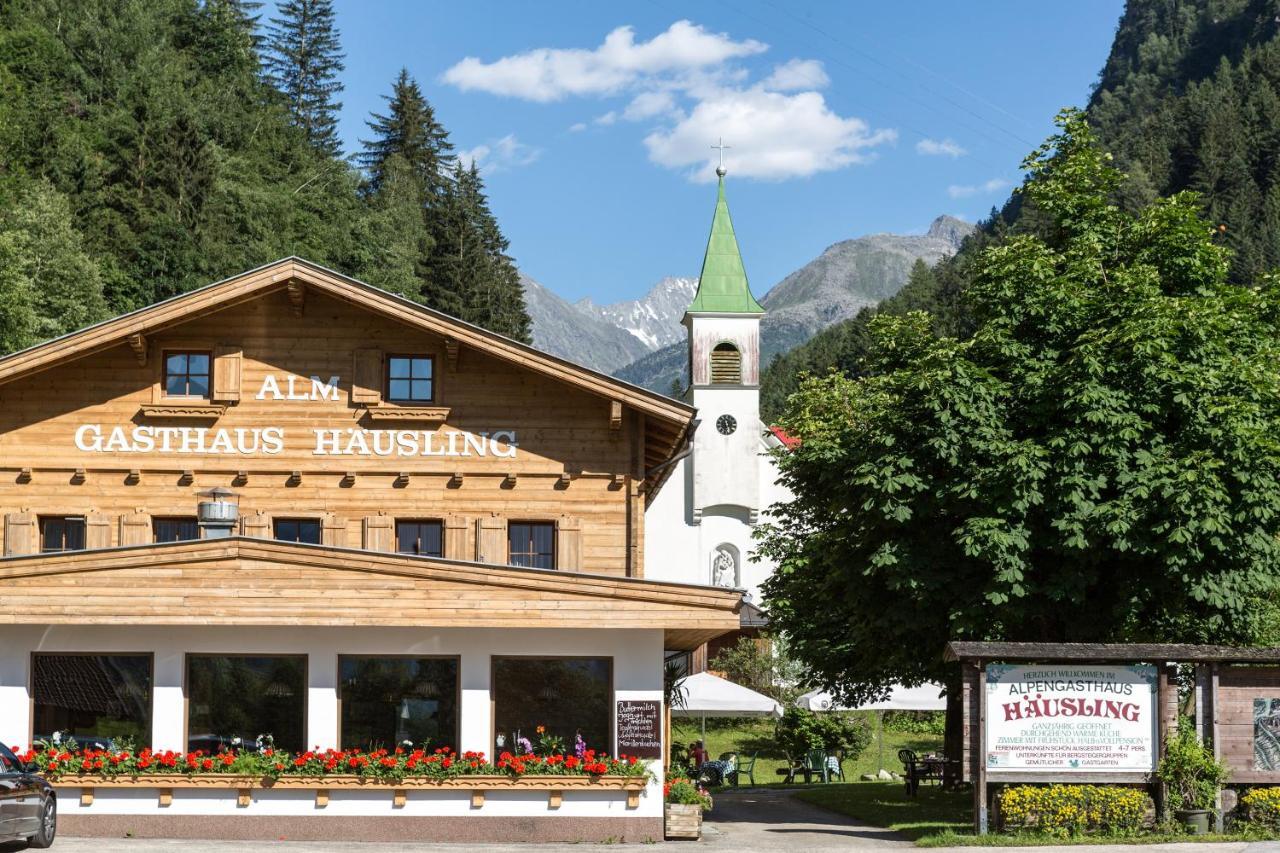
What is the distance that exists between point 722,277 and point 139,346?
42205 millimetres

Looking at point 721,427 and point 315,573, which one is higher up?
point 721,427

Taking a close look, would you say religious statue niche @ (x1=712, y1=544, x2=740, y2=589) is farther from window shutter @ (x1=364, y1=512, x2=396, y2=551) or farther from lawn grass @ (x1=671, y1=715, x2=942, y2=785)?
window shutter @ (x1=364, y1=512, x2=396, y2=551)

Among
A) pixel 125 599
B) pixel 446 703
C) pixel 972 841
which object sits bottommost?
pixel 972 841

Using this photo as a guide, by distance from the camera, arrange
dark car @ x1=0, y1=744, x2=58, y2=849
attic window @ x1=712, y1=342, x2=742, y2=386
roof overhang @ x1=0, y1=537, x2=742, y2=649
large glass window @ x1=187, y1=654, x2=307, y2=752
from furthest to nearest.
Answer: attic window @ x1=712, y1=342, x2=742, y2=386 < large glass window @ x1=187, y1=654, x2=307, y2=752 < roof overhang @ x1=0, y1=537, x2=742, y2=649 < dark car @ x1=0, y1=744, x2=58, y2=849

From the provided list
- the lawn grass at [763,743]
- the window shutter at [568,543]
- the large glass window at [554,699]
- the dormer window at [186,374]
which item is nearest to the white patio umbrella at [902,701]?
the lawn grass at [763,743]

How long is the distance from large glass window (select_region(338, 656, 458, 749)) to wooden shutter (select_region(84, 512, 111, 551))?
7.02 metres

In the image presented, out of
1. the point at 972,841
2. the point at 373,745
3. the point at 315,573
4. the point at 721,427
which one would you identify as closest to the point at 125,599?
the point at 315,573

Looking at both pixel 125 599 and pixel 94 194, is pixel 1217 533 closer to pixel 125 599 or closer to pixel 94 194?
pixel 125 599

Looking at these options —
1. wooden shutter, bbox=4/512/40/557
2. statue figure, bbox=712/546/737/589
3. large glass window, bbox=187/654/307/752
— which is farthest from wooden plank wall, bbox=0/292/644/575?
statue figure, bbox=712/546/737/589

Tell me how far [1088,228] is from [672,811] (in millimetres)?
12426

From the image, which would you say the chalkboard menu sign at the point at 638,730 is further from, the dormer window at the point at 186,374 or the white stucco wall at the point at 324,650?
the dormer window at the point at 186,374

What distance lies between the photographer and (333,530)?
26547 mm

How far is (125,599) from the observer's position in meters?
20.8

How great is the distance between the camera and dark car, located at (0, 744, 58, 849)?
17.5 metres
